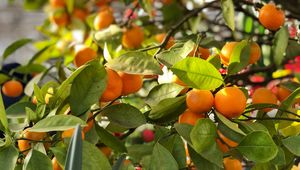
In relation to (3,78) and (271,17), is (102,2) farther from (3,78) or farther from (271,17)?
(271,17)

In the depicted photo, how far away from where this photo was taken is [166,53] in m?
0.57

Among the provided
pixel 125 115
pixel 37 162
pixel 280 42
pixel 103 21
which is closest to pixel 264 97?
pixel 280 42

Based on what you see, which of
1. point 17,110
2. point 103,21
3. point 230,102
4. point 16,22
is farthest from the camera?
point 16,22

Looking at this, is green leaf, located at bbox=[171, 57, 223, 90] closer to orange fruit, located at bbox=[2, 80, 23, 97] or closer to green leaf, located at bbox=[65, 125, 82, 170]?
green leaf, located at bbox=[65, 125, 82, 170]

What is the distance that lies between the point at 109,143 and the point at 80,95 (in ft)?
0.24

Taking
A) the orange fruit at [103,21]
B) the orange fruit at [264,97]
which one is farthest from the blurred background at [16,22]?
the orange fruit at [264,97]

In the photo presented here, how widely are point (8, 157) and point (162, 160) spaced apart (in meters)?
0.14

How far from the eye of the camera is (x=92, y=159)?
510 millimetres

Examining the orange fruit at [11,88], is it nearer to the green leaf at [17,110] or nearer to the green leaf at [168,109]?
the green leaf at [17,110]

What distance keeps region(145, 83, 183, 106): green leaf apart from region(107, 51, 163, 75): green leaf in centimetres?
3

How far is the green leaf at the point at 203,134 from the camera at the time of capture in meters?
0.50

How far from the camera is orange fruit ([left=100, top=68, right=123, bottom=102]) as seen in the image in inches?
21.8

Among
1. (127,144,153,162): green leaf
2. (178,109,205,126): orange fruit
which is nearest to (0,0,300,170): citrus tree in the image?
(178,109,205,126): orange fruit

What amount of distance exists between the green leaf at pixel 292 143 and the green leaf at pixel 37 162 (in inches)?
8.7
